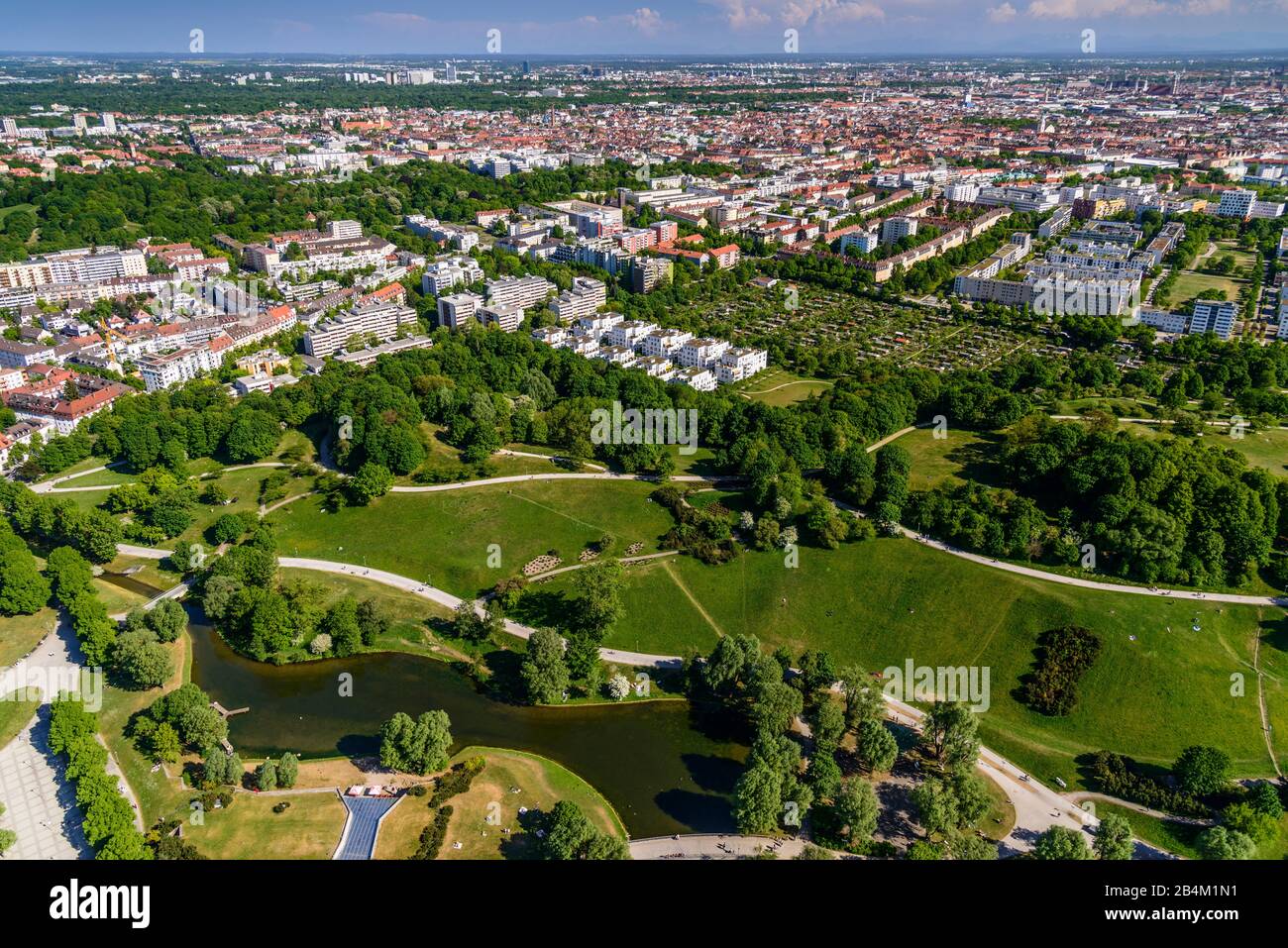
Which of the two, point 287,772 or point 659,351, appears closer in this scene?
point 287,772

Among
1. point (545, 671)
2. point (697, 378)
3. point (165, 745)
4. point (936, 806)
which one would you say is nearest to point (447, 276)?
point (697, 378)

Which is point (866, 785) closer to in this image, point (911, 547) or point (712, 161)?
point (911, 547)

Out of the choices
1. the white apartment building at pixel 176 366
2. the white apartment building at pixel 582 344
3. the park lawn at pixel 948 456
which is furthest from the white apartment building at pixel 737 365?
the white apartment building at pixel 176 366

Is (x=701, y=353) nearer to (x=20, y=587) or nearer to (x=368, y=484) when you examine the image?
(x=368, y=484)

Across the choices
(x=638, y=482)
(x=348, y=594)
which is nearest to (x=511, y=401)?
(x=638, y=482)

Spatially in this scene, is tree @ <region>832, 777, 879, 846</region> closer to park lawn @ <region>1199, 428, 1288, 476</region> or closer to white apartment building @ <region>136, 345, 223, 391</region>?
park lawn @ <region>1199, 428, 1288, 476</region>

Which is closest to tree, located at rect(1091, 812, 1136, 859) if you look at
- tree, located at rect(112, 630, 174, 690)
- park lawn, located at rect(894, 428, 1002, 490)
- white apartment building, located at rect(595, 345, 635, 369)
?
park lawn, located at rect(894, 428, 1002, 490)
